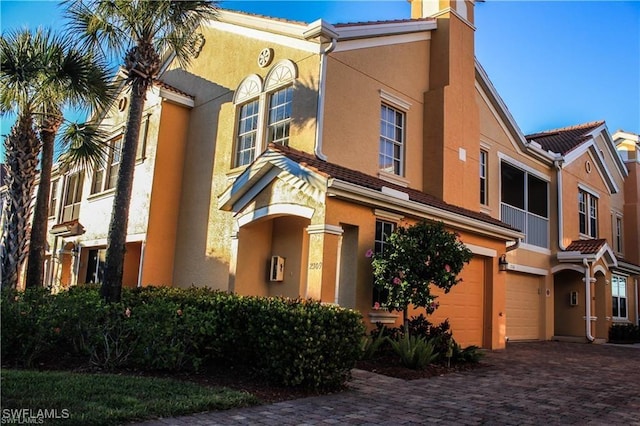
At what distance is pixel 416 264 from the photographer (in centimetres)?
971

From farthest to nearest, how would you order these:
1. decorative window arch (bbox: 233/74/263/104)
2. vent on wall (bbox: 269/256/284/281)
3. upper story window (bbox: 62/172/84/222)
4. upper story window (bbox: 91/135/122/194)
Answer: upper story window (bbox: 62/172/84/222)
upper story window (bbox: 91/135/122/194)
decorative window arch (bbox: 233/74/263/104)
vent on wall (bbox: 269/256/284/281)

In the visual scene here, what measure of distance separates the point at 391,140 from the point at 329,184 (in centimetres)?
486

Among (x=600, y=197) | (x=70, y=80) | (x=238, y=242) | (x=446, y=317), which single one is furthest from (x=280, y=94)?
(x=600, y=197)

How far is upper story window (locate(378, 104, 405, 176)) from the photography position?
13.4 meters

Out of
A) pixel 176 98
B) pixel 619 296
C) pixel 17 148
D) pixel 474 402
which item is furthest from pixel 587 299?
pixel 17 148

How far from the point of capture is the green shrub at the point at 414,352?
937 centimetres

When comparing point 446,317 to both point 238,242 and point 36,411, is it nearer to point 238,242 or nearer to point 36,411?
point 238,242

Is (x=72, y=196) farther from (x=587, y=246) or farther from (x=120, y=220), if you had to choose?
(x=587, y=246)

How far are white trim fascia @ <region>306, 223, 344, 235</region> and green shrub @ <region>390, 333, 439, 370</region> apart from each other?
2.27 meters

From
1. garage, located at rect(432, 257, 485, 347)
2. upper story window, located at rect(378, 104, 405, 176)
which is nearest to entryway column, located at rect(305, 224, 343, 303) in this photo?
garage, located at rect(432, 257, 485, 347)

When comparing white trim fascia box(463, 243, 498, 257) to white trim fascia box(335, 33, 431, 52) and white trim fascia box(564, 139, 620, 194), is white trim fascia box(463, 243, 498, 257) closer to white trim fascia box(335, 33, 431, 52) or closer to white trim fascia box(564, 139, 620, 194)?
white trim fascia box(335, 33, 431, 52)

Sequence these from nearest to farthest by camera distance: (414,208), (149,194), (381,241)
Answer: (381,241)
(414,208)
(149,194)

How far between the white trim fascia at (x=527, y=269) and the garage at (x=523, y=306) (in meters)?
0.23

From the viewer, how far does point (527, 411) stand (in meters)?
6.68
